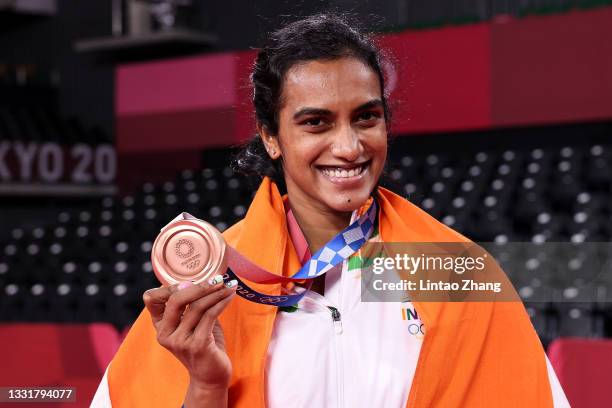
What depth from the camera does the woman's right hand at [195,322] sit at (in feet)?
2.57

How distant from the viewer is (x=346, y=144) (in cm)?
89

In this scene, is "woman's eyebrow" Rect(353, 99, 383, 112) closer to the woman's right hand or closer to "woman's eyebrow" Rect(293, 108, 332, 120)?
"woman's eyebrow" Rect(293, 108, 332, 120)

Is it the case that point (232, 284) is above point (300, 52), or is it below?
below

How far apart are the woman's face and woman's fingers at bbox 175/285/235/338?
178mm

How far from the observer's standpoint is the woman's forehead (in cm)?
89

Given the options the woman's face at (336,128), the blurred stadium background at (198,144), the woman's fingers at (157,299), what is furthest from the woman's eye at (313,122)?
the blurred stadium background at (198,144)

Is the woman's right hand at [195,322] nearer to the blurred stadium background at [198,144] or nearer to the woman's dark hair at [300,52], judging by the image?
the woman's dark hair at [300,52]

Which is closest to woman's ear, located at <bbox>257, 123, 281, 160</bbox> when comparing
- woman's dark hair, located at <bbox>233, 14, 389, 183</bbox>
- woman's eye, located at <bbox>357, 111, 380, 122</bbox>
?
woman's dark hair, located at <bbox>233, 14, 389, 183</bbox>

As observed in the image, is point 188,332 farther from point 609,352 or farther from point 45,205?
point 45,205

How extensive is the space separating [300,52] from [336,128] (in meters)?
0.09

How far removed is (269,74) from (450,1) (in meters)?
5.14

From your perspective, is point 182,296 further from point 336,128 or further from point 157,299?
point 336,128

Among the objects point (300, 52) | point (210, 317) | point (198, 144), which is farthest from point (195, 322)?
point (198, 144)

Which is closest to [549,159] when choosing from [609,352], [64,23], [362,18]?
[609,352]
